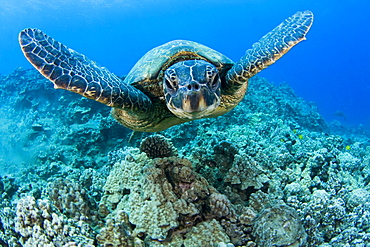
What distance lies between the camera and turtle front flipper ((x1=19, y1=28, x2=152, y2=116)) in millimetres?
2527

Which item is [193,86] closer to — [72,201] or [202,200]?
[202,200]

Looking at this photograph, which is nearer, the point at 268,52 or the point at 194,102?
the point at 194,102

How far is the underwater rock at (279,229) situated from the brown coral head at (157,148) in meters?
2.08

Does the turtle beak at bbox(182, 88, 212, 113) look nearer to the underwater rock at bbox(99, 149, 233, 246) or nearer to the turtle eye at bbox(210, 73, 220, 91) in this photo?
the turtle eye at bbox(210, 73, 220, 91)

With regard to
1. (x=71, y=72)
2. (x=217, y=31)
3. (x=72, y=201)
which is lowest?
(x=72, y=201)

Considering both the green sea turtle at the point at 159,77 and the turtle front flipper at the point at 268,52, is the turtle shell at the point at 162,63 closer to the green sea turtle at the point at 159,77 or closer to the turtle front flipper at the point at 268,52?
the green sea turtle at the point at 159,77

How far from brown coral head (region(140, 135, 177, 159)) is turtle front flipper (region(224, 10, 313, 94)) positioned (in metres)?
1.58

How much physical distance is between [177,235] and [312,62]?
152335mm

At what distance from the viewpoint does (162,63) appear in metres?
4.01

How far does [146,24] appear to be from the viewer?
108 meters

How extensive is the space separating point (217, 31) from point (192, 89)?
150 metres

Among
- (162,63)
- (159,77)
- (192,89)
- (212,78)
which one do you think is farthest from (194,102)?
(162,63)

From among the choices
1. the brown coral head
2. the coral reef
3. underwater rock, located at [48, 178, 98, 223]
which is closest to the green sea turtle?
the brown coral head

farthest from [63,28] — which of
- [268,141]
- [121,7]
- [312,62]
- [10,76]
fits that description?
[312,62]
